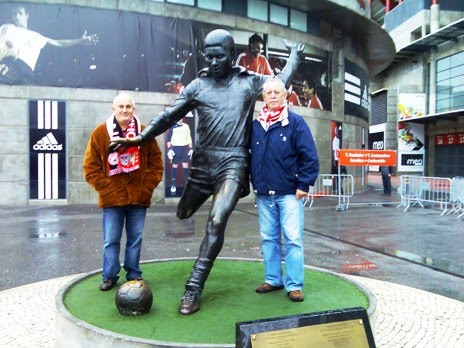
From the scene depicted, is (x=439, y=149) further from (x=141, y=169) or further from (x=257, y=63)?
(x=141, y=169)

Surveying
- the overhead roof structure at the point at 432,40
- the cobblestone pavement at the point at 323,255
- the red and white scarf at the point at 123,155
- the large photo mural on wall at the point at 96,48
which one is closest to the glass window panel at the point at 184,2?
the large photo mural on wall at the point at 96,48

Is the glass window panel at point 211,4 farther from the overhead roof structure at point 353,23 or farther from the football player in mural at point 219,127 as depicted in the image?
the football player in mural at point 219,127

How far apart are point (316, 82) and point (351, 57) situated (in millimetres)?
3700

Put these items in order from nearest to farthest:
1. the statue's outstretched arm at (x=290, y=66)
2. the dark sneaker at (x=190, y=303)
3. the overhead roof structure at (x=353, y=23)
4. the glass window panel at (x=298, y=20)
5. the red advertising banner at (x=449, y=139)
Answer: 1. the dark sneaker at (x=190, y=303)
2. the statue's outstretched arm at (x=290, y=66)
3. the overhead roof structure at (x=353, y=23)
4. the glass window panel at (x=298, y=20)
5. the red advertising banner at (x=449, y=139)

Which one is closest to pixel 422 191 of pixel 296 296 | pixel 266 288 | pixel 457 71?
pixel 266 288

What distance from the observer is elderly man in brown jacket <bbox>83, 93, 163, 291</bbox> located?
4.50m

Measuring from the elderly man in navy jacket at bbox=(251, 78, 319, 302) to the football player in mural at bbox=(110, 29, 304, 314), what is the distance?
0.19 meters

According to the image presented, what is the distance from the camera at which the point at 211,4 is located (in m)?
16.9

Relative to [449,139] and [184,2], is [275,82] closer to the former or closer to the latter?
[184,2]

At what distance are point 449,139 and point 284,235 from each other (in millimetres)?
35473

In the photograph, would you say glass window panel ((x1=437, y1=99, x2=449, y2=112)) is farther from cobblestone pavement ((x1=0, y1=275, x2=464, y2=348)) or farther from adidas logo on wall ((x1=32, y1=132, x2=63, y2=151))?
cobblestone pavement ((x1=0, y1=275, x2=464, y2=348))

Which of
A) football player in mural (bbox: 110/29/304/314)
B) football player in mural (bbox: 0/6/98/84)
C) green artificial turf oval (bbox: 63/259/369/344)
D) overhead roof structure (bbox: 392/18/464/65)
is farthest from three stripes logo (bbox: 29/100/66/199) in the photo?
overhead roof structure (bbox: 392/18/464/65)

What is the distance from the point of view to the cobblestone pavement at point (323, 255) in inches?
187

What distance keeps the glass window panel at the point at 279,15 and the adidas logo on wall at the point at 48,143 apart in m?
8.92
